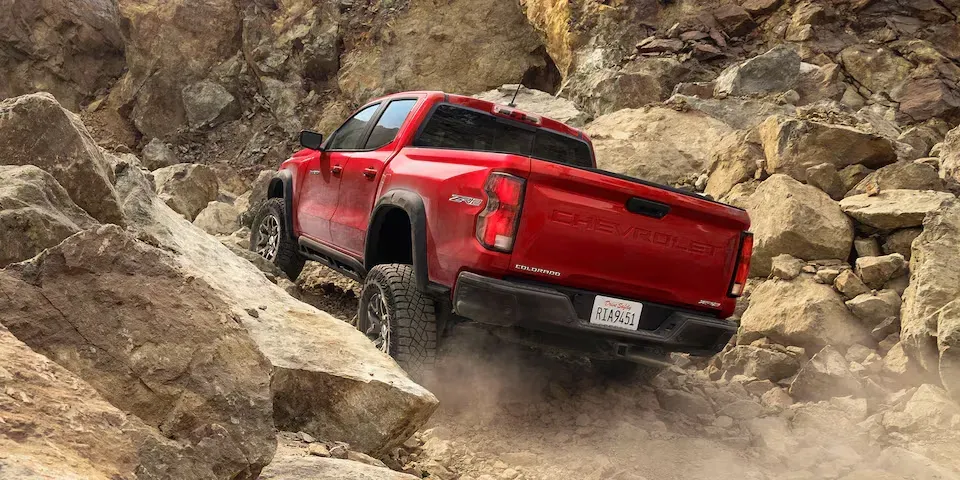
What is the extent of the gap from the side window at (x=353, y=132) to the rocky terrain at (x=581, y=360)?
1237 millimetres

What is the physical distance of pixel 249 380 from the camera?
214 cm

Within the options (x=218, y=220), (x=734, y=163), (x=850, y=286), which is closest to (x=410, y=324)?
(x=850, y=286)

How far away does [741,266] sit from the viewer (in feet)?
13.9

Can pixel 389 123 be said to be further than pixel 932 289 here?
Yes

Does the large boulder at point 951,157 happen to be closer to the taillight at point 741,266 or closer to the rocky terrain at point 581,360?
the rocky terrain at point 581,360

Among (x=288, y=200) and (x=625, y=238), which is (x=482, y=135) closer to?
(x=625, y=238)

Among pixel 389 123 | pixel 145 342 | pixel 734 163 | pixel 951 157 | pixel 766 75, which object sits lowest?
pixel 145 342

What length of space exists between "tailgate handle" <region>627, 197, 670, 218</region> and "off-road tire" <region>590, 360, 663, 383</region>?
153 centimetres

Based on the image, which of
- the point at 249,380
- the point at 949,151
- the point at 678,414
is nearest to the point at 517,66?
the point at 949,151

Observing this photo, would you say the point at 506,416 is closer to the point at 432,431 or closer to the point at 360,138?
the point at 432,431

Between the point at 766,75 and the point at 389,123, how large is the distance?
7795 mm

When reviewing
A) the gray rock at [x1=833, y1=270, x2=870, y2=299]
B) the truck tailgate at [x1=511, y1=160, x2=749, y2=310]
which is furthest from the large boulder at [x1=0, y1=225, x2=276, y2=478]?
the gray rock at [x1=833, y1=270, x2=870, y2=299]

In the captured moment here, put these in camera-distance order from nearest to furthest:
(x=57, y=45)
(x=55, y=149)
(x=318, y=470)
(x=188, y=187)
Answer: (x=318, y=470), (x=55, y=149), (x=188, y=187), (x=57, y=45)

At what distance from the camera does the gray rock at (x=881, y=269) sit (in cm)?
564
